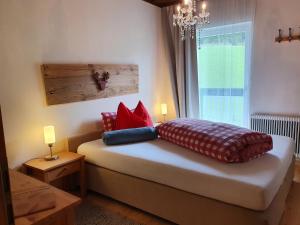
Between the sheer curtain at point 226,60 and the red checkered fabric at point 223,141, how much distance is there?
1513mm

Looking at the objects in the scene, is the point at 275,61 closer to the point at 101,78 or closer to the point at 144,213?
the point at 101,78

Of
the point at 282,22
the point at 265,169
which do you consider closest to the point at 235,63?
the point at 282,22

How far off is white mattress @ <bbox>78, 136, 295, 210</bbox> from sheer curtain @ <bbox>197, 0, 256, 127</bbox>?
1291mm

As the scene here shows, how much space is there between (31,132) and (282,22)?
11.7ft

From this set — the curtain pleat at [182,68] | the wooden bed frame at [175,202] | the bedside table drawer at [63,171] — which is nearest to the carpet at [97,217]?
the wooden bed frame at [175,202]

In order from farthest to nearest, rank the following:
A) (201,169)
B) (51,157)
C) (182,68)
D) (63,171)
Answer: (182,68) → (51,157) → (63,171) → (201,169)

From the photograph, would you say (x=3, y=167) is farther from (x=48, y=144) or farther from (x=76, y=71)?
(x=76, y=71)

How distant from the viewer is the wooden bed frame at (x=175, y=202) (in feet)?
5.68

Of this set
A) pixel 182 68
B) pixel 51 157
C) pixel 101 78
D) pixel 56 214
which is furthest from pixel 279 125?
pixel 56 214

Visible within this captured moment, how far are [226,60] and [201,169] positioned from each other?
2.43 metres

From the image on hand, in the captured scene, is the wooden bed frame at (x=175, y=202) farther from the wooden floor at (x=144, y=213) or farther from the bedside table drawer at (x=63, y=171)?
the bedside table drawer at (x=63, y=171)

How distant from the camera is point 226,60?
3826 mm

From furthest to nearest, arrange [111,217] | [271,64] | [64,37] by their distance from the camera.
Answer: [271,64], [64,37], [111,217]

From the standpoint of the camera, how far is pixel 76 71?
290cm
